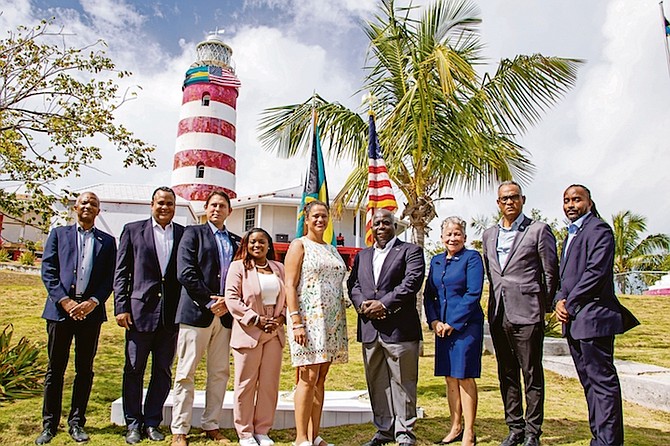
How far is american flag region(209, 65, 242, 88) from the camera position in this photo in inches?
1083

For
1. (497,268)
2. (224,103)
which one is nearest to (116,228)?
(224,103)

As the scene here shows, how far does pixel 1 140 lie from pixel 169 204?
10.4ft

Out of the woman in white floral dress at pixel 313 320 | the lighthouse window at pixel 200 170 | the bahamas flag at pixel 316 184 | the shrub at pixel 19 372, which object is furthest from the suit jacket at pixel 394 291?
the lighthouse window at pixel 200 170

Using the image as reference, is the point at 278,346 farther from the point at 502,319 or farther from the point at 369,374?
the point at 502,319

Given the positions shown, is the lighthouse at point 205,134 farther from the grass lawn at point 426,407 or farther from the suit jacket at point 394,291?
the suit jacket at point 394,291

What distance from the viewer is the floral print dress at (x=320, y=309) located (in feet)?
14.4

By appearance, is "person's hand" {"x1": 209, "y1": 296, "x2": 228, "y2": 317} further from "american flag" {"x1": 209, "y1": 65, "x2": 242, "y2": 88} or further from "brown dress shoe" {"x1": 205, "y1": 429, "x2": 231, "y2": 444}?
"american flag" {"x1": 209, "y1": 65, "x2": 242, "y2": 88}

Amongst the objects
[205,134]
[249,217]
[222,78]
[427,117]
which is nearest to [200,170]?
[205,134]

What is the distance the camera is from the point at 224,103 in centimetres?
2764

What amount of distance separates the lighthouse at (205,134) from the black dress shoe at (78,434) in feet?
70.6

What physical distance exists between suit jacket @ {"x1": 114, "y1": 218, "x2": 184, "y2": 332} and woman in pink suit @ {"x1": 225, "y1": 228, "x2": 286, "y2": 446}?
1.81 ft

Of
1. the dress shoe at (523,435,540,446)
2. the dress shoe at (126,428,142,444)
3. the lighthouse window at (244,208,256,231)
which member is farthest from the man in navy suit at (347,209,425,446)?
the lighthouse window at (244,208,256,231)

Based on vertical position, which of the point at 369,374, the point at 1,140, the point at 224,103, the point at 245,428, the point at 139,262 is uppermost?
the point at 224,103

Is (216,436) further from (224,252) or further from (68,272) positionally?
(68,272)
